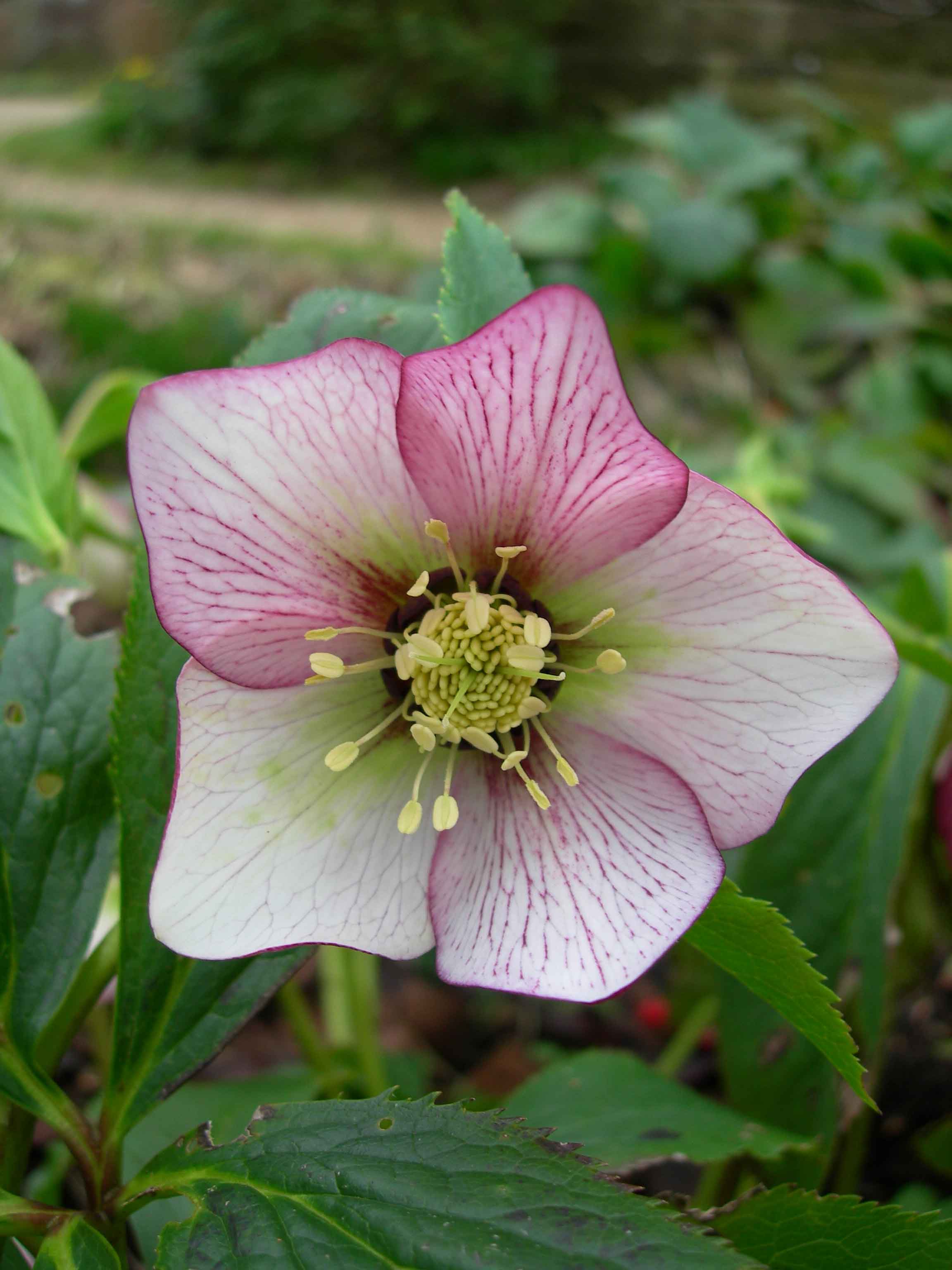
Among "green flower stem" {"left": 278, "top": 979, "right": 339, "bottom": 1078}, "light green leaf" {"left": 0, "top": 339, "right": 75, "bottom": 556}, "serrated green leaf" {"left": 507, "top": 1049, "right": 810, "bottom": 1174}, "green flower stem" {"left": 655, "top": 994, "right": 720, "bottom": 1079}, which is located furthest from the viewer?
"green flower stem" {"left": 655, "top": 994, "right": 720, "bottom": 1079}

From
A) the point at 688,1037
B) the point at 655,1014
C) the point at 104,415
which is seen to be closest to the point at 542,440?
the point at 104,415

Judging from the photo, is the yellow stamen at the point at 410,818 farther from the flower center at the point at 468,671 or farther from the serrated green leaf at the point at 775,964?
the serrated green leaf at the point at 775,964

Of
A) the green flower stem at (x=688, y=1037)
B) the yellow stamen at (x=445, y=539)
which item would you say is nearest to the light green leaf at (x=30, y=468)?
the yellow stamen at (x=445, y=539)

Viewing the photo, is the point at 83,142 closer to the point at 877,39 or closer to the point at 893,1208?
the point at 877,39

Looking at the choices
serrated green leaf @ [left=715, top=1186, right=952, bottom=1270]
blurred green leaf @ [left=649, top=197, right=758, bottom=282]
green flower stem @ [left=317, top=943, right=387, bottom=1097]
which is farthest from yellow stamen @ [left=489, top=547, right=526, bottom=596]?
blurred green leaf @ [left=649, top=197, right=758, bottom=282]

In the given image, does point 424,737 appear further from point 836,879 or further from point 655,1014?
point 655,1014

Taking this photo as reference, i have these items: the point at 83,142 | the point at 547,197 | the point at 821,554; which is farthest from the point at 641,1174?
the point at 83,142

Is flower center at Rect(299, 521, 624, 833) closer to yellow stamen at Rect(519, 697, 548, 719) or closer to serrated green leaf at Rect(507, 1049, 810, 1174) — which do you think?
yellow stamen at Rect(519, 697, 548, 719)
